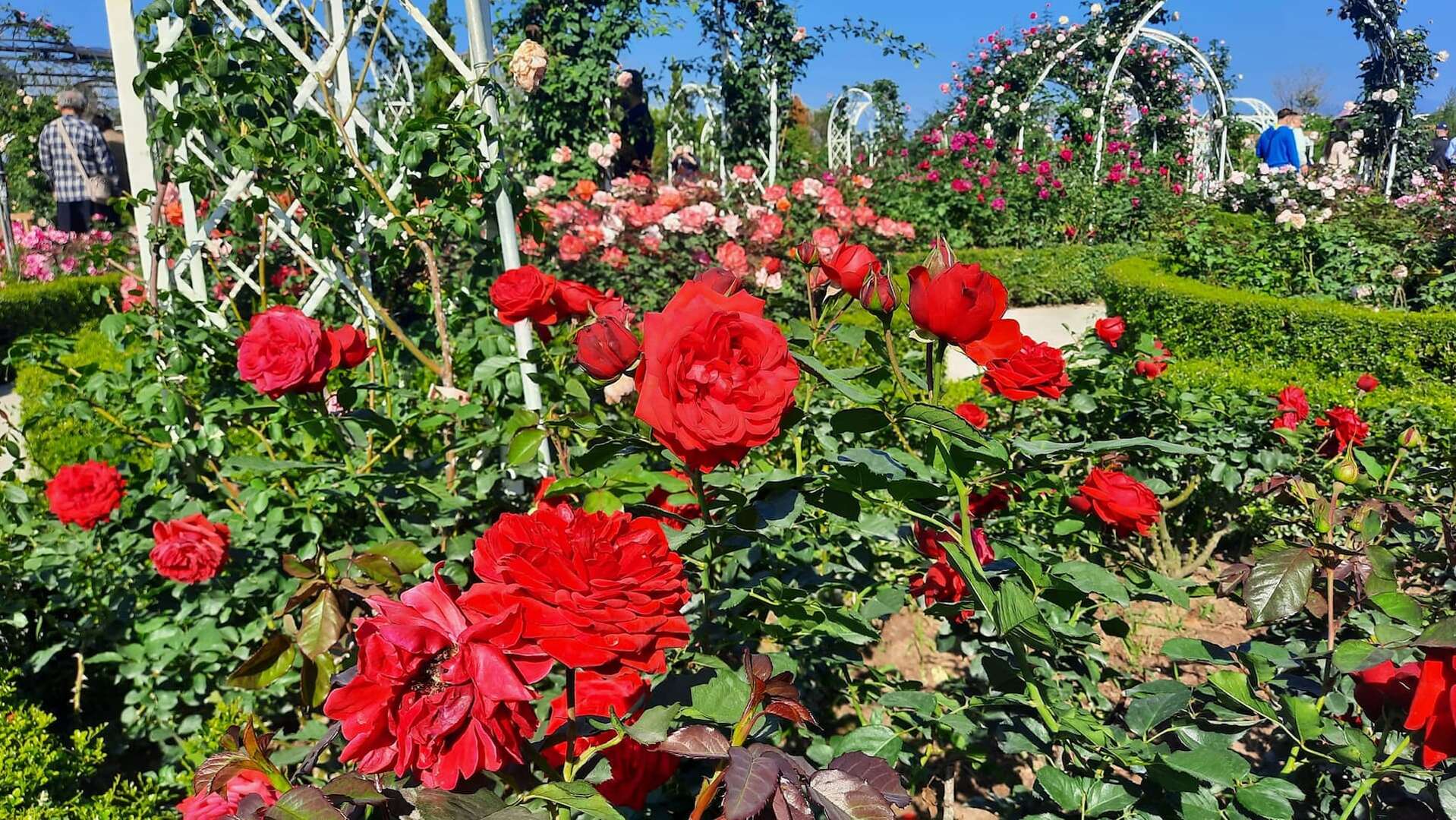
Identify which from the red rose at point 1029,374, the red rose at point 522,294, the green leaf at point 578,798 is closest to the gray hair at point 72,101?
the red rose at point 522,294

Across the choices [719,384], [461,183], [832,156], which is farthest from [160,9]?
[832,156]

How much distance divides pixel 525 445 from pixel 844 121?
14361 millimetres

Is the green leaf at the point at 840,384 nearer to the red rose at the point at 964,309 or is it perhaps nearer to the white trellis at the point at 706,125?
the red rose at the point at 964,309

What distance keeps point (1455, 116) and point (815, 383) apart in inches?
1427

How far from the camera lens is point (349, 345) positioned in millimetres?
1552

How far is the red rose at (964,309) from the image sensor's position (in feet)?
2.62

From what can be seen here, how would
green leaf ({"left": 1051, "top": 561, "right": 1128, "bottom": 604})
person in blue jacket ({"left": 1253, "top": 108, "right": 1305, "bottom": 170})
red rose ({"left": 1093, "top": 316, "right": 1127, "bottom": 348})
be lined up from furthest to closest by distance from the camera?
person in blue jacket ({"left": 1253, "top": 108, "right": 1305, "bottom": 170}) < red rose ({"left": 1093, "top": 316, "right": 1127, "bottom": 348}) < green leaf ({"left": 1051, "top": 561, "right": 1128, "bottom": 604})

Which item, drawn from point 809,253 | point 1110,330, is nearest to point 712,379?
point 809,253

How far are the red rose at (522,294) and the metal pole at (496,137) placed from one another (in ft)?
2.24

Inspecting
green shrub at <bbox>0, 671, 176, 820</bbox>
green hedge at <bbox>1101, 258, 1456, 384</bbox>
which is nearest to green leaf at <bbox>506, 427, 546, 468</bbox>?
green shrub at <bbox>0, 671, 176, 820</bbox>

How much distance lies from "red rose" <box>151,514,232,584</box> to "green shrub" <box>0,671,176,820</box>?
1.17 ft

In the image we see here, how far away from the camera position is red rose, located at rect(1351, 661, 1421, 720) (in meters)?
0.91

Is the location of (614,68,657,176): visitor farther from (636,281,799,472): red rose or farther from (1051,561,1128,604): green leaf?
(636,281,799,472): red rose

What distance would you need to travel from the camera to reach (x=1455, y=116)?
91.7 ft
